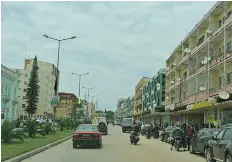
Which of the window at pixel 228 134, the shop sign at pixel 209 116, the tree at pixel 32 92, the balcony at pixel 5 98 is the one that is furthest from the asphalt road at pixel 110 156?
the tree at pixel 32 92

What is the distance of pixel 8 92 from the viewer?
62281mm

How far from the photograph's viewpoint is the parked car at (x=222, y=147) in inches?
482

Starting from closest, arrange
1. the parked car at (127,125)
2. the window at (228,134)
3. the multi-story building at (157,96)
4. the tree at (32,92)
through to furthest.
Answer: the window at (228,134) < the parked car at (127,125) < the multi-story building at (157,96) < the tree at (32,92)

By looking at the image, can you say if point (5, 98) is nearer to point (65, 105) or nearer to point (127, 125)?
point (127, 125)

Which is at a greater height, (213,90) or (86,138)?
(213,90)

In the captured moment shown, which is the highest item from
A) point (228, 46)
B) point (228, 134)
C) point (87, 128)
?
point (228, 46)

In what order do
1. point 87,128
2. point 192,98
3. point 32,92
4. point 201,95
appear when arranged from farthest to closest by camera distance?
point 32,92 < point 192,98 < point 201,95 < point 87,128

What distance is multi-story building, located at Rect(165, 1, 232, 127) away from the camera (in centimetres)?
3306

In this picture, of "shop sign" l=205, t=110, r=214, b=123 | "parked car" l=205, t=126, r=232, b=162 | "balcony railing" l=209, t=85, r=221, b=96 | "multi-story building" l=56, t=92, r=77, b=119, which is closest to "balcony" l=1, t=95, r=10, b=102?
"shop sign" l=205, t=110, r=214, b=123

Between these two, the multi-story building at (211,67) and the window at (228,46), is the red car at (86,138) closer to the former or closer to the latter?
the multi-story building at (211,67)

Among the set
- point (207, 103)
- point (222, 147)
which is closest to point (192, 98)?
point (207, 103)

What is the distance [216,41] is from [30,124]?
2134 cm

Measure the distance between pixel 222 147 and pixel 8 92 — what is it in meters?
54.1

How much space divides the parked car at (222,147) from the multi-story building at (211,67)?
13571mm
